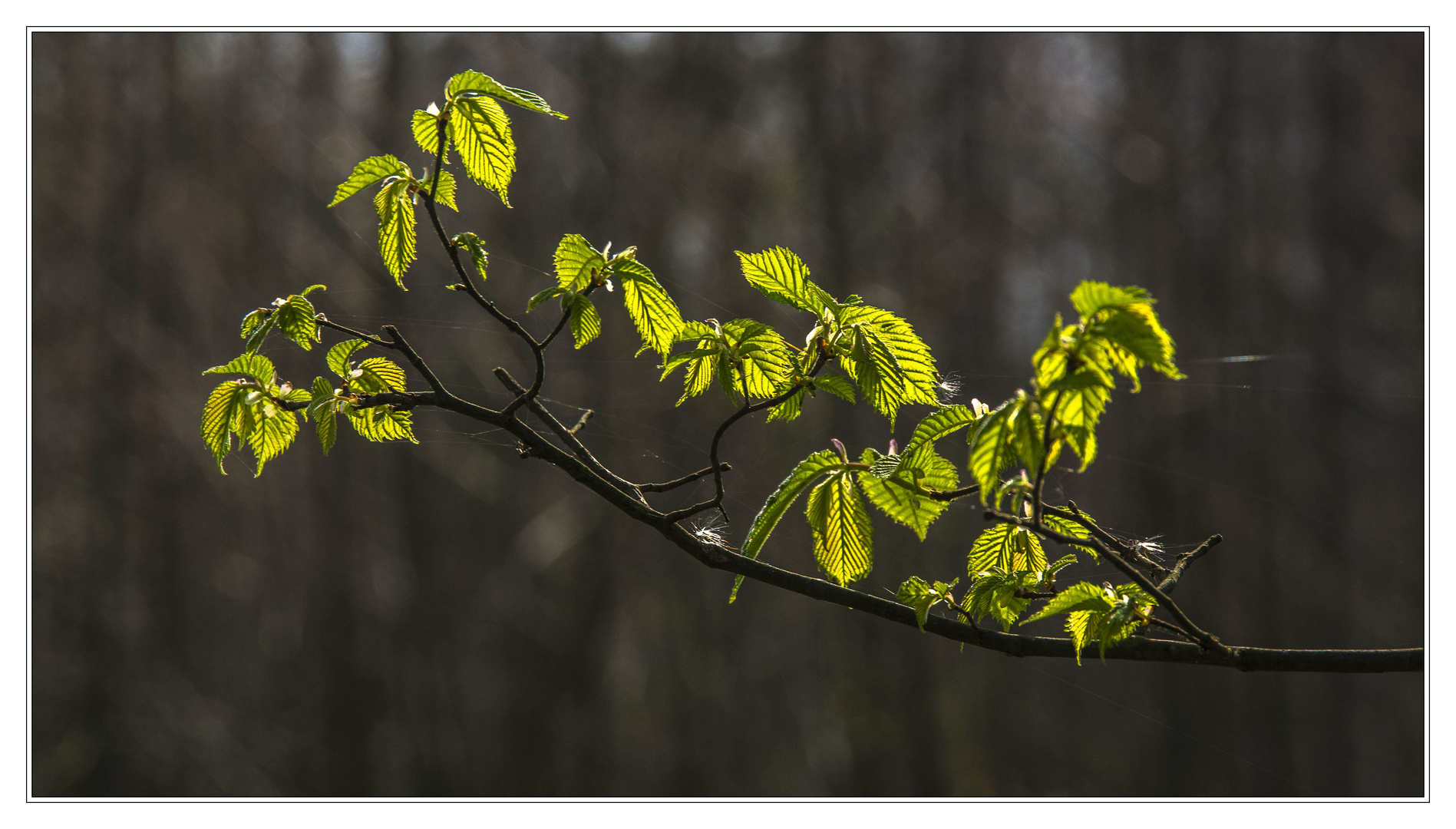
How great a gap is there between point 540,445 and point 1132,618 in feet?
1.34

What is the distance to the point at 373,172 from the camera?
0.49 meters

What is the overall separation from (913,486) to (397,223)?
0.39 meters

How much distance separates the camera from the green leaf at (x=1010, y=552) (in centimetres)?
54

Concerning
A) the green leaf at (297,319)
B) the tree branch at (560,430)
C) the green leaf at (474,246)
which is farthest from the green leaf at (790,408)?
the green leaf at (297,319)

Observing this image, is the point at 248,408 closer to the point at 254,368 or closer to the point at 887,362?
the point at 254,368

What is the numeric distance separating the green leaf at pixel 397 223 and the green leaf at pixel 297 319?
0.21ft

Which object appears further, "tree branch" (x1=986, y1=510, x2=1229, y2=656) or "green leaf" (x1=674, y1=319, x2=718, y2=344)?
"green leaf" (x1=674, y1=319, x2=718, y2=344)

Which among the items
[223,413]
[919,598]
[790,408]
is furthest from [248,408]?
[919,598]

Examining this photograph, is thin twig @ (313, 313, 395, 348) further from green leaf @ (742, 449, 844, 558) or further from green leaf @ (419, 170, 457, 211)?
green leaf @ (742, 449, 844, 558)

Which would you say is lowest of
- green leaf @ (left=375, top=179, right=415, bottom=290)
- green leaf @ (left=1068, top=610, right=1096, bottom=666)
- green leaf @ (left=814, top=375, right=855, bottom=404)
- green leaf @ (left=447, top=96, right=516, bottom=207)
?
green leaf @ (left=1068, top=610, right=1096, bottom=666)

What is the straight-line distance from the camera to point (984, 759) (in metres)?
2.47

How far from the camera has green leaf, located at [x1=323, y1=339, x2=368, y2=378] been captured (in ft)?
1.73

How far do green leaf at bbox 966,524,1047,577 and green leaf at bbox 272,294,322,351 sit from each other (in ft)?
1.67

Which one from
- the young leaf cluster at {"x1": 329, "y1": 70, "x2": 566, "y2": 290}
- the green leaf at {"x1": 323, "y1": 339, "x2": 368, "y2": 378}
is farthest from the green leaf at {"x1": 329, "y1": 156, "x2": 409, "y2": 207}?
the green leaf at {"x1": 323, "y1": 339, "x2": 368, "y2": 378}
